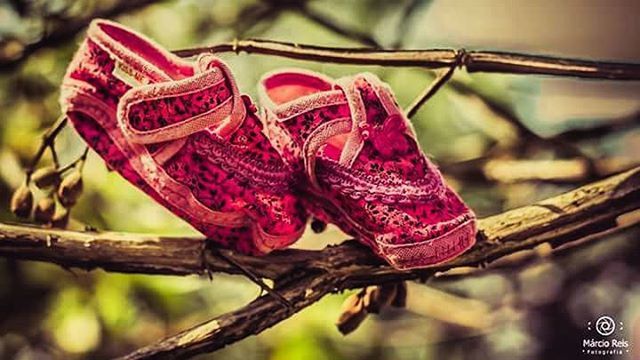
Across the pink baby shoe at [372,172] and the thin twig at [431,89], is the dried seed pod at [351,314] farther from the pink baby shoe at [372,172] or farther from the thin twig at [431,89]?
the thin twig at [431,89]

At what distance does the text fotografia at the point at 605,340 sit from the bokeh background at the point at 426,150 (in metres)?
0.01

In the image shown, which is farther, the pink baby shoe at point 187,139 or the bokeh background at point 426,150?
the bokeh background at point 426,150

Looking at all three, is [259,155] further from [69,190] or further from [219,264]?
[69,190]

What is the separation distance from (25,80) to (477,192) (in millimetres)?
577

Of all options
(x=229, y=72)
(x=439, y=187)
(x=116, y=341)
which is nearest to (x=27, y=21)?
(x=229, y=72)

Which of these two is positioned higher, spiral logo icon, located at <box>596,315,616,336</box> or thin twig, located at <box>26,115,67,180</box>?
spiral logo icon, located at <box>596,315,616,336</box>

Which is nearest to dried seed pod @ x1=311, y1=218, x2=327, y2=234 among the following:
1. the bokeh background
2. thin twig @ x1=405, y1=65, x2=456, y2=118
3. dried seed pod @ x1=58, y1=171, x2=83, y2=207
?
the bokeh background

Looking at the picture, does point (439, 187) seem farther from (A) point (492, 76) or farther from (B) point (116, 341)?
(B) point (116, 341)

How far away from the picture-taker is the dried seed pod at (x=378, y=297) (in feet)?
3.74

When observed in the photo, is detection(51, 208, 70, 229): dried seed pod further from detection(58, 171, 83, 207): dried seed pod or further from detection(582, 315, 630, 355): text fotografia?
detection(582, 315, 630, 355): text fotografia

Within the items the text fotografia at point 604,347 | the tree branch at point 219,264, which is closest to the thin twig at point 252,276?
the tree branch at point 219,264

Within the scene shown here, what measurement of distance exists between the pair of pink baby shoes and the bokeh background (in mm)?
106

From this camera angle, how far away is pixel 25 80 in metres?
1.16

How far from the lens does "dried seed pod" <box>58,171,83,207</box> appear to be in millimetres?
1133
